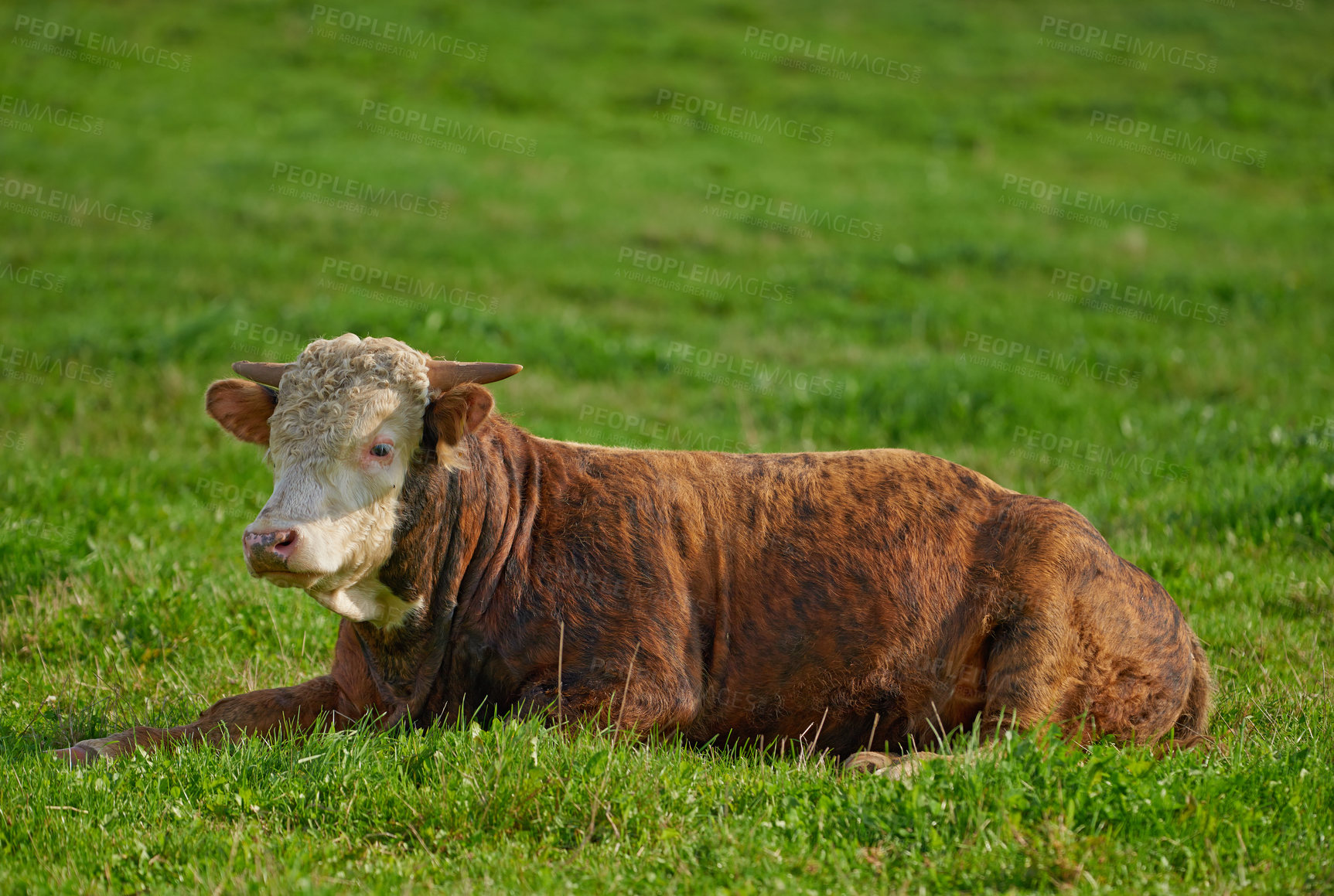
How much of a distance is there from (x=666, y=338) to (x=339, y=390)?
893cm

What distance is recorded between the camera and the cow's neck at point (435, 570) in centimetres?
492

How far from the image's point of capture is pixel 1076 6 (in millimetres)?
33688

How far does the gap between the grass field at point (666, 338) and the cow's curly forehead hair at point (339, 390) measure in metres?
1.16

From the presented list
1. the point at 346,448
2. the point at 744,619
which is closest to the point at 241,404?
the point at 346,448

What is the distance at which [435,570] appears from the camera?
502 cm

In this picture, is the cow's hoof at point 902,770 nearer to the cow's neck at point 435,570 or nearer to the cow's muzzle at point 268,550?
the cow's neck at point 435,570

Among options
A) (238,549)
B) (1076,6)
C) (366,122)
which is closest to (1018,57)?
(1076,6)

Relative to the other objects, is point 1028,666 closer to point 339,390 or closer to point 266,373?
point 339,390

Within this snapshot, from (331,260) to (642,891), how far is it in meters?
12.9

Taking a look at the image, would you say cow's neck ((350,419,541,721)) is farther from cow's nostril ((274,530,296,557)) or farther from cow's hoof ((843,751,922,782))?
cow's hoof ((843,751,922,782))

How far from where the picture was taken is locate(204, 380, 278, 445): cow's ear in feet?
16.1

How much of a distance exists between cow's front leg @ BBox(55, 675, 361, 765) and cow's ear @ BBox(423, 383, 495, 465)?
1.19 metres

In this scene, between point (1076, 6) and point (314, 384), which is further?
point (1076, 6)

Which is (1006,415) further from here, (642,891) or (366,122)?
(366,122)
